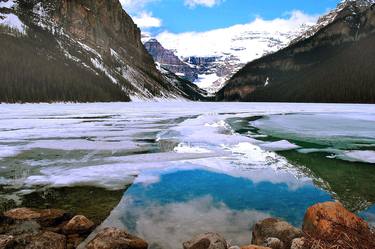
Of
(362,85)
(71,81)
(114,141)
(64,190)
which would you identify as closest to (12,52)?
(71,81)

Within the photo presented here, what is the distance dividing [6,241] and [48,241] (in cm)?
71

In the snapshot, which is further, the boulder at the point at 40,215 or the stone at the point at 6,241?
the boulder at the point at 40,215

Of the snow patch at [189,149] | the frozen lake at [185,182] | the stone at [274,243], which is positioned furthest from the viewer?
the snow patch at [189,149]

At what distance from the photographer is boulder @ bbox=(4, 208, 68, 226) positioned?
340 inches

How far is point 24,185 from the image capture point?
1173 cm

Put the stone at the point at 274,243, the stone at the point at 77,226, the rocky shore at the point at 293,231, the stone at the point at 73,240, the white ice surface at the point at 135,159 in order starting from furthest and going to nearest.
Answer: the white ice surface at the point at 135,159
the stone at the point at 77,226
the stone at the point at 73,240
the stone at the point at 274,243
the rocky shore at the point at 293,231

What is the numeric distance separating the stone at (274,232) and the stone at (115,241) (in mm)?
2170

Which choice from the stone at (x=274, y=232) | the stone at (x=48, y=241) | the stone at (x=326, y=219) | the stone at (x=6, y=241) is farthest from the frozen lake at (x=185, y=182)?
the stone at (x=6, y=241)

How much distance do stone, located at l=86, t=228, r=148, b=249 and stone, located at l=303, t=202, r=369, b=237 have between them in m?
3.11

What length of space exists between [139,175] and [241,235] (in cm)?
596

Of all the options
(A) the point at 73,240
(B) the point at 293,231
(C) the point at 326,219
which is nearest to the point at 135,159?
(A) the point at 73,240

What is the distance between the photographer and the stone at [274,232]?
23.7 feet

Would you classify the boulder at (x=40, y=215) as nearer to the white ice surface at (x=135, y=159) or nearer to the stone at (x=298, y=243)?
the white ice surface at (x=135, y=159)

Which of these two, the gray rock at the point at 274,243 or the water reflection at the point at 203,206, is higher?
the gray rock at the point at 274,243
